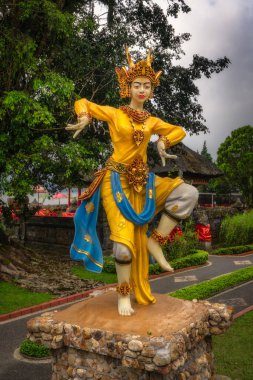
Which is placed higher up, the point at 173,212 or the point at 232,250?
the point at 173,212

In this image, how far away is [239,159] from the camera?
29328 millimetres

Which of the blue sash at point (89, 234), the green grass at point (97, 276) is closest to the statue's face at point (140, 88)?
the blue sash at point (89, 234)

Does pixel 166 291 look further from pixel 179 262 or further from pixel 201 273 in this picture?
pixel 179 262

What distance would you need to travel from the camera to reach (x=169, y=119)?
13852 millimetres

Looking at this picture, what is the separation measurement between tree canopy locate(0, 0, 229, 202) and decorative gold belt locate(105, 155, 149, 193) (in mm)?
4990

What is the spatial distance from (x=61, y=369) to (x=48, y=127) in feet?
25.4

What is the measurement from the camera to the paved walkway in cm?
615

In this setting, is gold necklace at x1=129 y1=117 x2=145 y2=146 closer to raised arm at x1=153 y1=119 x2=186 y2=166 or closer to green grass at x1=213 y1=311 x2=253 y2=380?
raised arm at x1=153 y1=119 x2=186 y2=166

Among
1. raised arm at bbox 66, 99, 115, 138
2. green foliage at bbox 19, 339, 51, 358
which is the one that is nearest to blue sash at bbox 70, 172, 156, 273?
raised arm at bbox 66, 99, 115, 138

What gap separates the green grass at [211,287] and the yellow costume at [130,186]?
4574 mm

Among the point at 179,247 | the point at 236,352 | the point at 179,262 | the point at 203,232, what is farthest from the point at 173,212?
the point at 203,232

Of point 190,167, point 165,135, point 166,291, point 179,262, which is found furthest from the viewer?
point 190,167

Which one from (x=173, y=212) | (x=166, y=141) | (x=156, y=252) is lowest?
(x=156, y=252)

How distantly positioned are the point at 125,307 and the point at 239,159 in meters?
26.1
